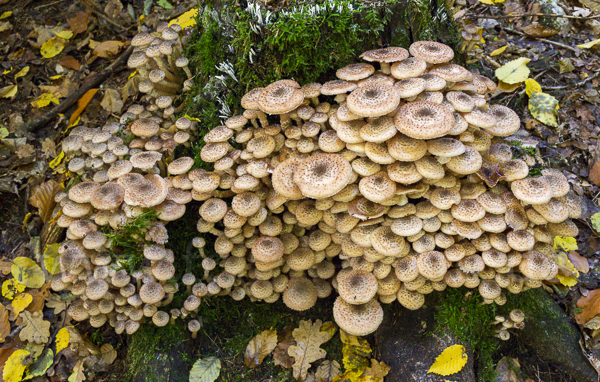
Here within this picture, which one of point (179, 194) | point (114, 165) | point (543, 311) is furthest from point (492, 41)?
point (114, 165)

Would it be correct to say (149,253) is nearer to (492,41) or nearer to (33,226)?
(33,226)

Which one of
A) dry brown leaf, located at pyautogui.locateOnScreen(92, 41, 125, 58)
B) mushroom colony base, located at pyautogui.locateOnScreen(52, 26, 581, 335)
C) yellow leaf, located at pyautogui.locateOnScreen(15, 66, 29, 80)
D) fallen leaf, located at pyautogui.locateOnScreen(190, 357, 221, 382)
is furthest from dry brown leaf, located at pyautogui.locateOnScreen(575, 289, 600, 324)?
yellow leaf, located at pyautogui.locateOnScreen(15, 66, 29, 80)

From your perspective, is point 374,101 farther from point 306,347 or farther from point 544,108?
point 544,108

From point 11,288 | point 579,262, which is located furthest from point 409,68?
point 11,288

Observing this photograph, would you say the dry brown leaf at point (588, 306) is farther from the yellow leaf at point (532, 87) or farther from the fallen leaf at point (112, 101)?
the fallen leaf at point (112, 101)

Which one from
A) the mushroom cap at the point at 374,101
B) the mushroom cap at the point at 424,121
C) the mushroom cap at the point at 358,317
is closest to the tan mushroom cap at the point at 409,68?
the mushroom cap at the point at 374,101

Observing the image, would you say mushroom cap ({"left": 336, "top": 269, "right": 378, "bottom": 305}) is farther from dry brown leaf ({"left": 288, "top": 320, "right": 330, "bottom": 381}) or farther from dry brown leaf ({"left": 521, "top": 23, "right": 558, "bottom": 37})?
dry brown leaf ({"left": 521, "top": 23, "right": 558, "bottom": 37})
